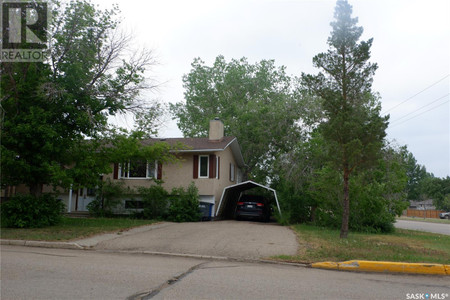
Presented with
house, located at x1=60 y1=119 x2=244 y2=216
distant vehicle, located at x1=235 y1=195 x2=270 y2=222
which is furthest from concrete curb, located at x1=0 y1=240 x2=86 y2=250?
distant vehicle, located at x1=235 y1=195 x2=270 y2=222

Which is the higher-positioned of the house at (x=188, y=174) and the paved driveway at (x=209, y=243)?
the house at (x=188, y=174)

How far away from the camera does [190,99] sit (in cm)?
4056

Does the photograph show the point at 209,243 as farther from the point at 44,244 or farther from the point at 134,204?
the point at 134,204

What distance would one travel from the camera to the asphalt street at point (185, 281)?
5.66m

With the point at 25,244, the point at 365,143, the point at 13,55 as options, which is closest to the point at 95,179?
the point at 25,244

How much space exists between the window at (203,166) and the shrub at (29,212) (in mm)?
8264

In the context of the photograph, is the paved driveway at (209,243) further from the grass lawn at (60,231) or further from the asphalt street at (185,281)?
the grass lawn at (60,231)

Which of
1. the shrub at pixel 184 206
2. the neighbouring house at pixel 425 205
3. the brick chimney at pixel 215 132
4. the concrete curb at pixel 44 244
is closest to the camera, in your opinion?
the concrete curb at pixel 44 244

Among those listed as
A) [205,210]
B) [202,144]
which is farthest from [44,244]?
[202,144]

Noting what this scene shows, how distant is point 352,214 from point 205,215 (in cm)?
761

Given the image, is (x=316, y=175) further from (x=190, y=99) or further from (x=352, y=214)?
(x=190, y=99)

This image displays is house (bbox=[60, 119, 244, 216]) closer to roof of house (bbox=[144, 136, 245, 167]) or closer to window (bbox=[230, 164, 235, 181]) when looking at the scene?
roof of house (bbox=[144, 136, 245, 167])

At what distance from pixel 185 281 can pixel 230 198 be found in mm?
18120

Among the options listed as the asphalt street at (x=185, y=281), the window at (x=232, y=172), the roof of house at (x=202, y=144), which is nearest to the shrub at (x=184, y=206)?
the roof of house at (x=202, y=144)
